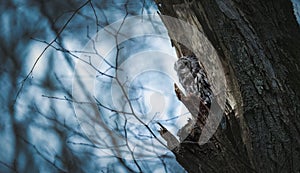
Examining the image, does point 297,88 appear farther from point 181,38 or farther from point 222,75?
point 181,38

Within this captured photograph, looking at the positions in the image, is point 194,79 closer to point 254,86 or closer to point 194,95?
point 194,95

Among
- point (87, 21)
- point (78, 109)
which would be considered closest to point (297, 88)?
point (78, 109)

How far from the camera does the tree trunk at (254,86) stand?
1.57 meters

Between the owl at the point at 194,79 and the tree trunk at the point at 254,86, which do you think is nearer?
the tree trunk at the point at 254,86

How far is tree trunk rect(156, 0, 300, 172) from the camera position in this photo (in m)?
1.57

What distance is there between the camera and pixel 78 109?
3201 mm

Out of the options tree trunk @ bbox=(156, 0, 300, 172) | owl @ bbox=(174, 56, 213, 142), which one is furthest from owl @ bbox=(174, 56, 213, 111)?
tree trunk @ bbox=(156, 0, 300, 172)

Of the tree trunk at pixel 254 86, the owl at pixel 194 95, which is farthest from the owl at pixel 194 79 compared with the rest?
the tree trunk at pixel 254 86

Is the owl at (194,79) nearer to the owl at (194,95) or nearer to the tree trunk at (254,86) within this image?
the owl at (194,95)

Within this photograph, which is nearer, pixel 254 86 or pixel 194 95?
pixel 254 86

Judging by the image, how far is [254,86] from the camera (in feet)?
5.24

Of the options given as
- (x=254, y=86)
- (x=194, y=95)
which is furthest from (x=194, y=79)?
(x=254, y=86)

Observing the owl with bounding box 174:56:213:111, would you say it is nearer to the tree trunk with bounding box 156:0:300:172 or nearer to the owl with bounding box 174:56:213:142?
the owl with bounding box 174:56:213:142

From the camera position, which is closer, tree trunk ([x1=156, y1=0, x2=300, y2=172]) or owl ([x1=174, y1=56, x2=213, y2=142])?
tree trunk ([x1=156, y1=0, x2=300, y2=172])
